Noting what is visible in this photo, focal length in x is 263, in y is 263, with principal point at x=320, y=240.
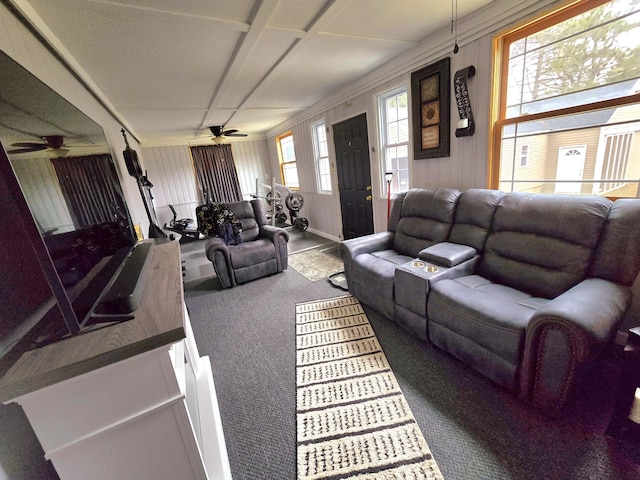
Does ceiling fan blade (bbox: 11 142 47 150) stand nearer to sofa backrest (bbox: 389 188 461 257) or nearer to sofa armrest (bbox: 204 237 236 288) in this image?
sofa armrest (bbox: 204 237 236 288)

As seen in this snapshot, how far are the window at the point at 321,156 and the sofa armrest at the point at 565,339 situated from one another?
12.7ft

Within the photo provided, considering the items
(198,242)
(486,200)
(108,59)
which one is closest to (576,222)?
(486,200)

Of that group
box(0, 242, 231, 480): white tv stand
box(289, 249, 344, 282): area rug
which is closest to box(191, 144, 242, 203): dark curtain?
box(289, 249, 344, 282): area rug

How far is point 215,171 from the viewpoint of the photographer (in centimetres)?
692

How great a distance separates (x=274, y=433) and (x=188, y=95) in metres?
3.71

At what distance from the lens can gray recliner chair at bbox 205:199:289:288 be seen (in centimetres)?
317

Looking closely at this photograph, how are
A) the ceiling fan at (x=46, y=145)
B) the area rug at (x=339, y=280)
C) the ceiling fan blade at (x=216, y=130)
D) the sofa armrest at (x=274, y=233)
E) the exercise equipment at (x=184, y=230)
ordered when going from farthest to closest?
the exercise equipment at (x=184, y=230) < the ceiling fan blade at (x=216, y=130) < the sofa armrest at (x=274, y=233) < the area rug at (x=339, y=280) < the ceiling fan at (x=46, y=145)

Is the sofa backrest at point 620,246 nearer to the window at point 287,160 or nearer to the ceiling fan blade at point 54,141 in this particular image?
the ceiling fan blade at point 54,141

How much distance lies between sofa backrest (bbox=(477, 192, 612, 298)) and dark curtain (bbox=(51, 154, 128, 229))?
8.12ft

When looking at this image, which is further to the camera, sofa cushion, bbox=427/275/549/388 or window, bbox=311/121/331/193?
window, bbox=311/121/331/193

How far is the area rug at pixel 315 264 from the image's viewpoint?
3.40 metres

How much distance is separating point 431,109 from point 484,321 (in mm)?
2163

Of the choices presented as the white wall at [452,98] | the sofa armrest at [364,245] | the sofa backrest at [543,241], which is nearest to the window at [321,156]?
the white wall at [452,98]

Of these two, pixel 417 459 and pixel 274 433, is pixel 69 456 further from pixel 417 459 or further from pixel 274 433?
pixel 417 459
